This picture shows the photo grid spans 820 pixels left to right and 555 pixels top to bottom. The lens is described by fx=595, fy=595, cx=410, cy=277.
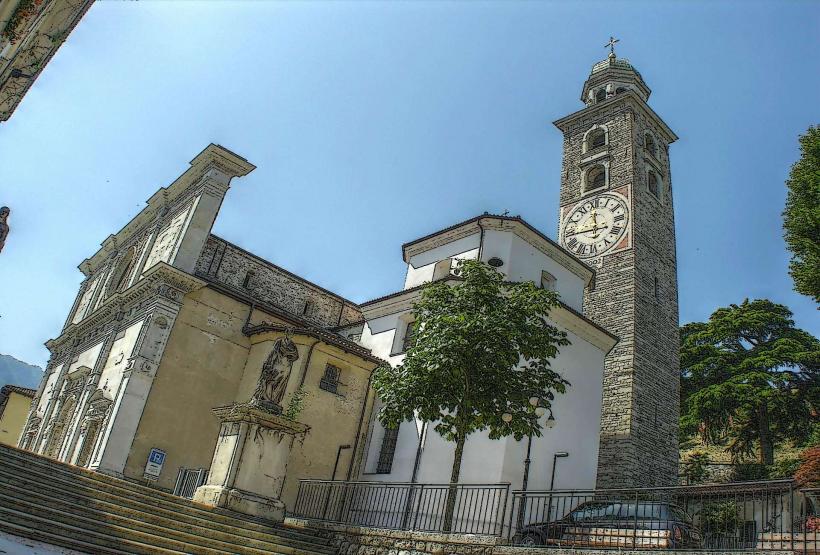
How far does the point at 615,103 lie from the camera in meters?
35.0

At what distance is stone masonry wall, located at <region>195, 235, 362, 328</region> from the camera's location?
24.6m

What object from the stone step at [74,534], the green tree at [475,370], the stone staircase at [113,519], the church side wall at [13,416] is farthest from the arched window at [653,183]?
the church side wall at [13,416]

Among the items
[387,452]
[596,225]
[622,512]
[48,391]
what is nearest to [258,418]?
[387,452]

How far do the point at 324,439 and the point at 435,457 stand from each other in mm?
4108

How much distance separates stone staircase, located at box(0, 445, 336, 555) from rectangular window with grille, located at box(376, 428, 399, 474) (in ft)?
20.3

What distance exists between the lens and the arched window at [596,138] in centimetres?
3544

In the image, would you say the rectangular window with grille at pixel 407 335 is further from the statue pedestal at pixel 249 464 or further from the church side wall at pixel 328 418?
the statue pedestal at pixel 249 464

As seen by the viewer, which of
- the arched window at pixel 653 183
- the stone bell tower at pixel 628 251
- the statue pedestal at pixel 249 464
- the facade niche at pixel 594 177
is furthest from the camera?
the facade niche at pixel 594 177

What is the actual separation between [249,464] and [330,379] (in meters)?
7.52

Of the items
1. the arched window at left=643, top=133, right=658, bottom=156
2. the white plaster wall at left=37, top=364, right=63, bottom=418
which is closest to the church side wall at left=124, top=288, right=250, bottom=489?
the white plaster wall at left=37, top=364, right=63, bottom=418

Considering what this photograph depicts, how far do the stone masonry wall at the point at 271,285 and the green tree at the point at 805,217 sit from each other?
18033 millimetres

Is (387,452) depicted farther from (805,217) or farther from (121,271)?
(121,271)

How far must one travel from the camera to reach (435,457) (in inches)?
696

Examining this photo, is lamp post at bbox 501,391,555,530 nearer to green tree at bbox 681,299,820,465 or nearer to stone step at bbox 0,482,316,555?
stone step at bbox 0,482,316,555
